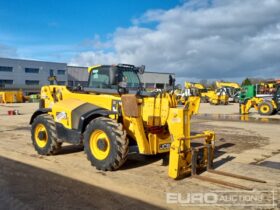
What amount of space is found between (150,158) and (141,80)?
210 centimetres

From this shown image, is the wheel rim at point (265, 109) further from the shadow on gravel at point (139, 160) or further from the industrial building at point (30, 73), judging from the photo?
→ the industrial building at point (30, 73)

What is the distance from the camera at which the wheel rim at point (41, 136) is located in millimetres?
9039

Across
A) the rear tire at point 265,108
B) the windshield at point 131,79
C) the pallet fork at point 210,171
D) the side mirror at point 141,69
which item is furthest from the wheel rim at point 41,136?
the rear tire at point 265,108

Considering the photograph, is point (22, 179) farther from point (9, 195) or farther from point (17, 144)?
point (17, 144)

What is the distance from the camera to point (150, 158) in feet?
28.3

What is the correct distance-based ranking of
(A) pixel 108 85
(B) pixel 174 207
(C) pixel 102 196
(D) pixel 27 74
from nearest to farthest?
(B) pixel 174 207, (C) pixel 102 196, (A) pixel 108 85, (D) pixel 27 74

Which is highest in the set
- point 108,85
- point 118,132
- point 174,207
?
point 108,85

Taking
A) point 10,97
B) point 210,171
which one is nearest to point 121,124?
point 210,171

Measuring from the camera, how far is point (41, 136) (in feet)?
29.7

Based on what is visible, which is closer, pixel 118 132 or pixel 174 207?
pixel 174 207

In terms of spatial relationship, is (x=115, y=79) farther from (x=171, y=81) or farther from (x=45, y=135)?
(x=45, y=135)

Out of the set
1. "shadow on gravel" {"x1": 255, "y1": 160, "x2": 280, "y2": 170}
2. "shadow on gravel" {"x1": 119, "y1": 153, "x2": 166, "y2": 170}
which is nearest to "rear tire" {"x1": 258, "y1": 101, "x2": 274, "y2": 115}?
"shadow on gravel" {"x1": 255, "y1": 160, "x2": 280, "y2": 170}

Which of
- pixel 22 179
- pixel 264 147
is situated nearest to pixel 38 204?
pixel 22 179

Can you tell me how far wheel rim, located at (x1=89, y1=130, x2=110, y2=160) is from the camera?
727cm
